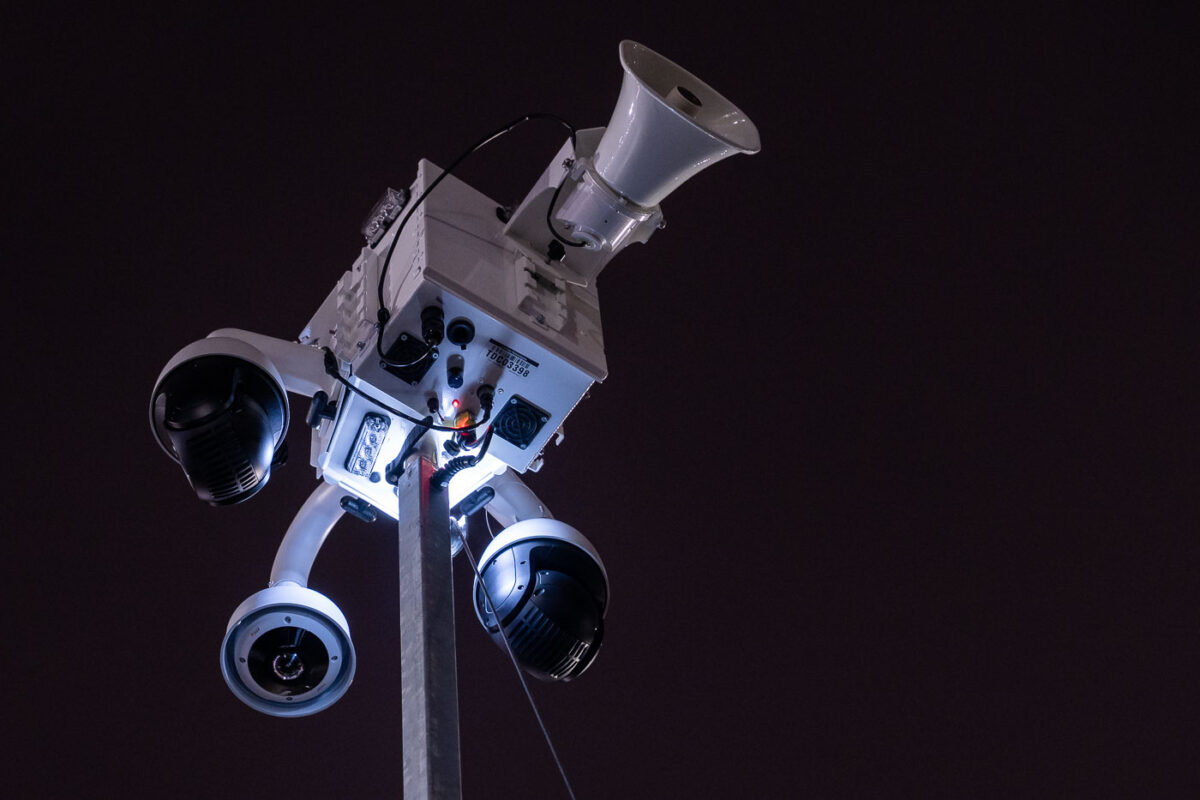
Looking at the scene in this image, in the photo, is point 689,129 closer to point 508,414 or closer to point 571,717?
point 508,414

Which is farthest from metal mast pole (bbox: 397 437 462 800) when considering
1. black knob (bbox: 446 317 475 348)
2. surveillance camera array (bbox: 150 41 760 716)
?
black knob (bbox: 446 317 475 348)

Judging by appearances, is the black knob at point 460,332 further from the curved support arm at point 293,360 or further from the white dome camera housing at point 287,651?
the white dome camera housing at point 287,651

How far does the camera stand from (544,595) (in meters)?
2.11

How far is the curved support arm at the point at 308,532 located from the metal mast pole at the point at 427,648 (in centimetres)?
27

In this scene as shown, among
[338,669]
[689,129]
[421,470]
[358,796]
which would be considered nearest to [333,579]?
[358,796]

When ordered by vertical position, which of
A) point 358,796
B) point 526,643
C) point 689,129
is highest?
point 689,129

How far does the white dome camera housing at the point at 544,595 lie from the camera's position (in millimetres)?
2105

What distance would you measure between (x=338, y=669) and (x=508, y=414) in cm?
51

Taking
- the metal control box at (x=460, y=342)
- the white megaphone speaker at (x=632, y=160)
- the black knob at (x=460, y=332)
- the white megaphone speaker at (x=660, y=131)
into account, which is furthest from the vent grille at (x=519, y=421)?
the white megaphone speaker at (x=660, y=131)

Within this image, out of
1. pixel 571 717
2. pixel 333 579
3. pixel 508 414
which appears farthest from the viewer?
pixel 571 717

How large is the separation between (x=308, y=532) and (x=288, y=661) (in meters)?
0.22

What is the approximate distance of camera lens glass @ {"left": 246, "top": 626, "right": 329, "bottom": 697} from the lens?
2.07 meters

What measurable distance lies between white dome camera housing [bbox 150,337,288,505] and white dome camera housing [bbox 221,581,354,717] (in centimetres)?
21

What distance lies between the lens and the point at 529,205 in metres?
2.16
